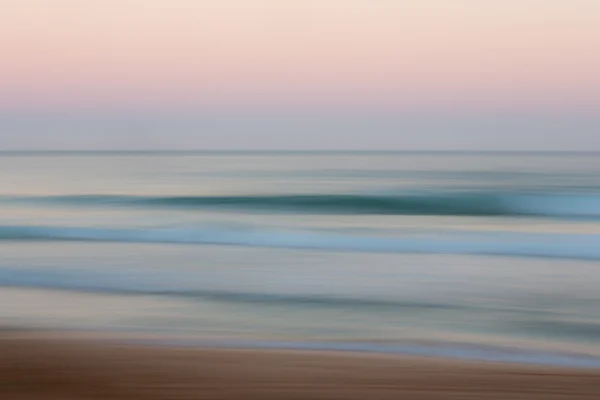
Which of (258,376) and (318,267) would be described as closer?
(258,376)

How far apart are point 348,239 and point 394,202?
5980 millimetres

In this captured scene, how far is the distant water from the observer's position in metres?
4.93

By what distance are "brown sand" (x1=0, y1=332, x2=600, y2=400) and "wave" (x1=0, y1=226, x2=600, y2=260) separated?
5.21 meters

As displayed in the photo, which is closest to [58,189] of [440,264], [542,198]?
[542,198]

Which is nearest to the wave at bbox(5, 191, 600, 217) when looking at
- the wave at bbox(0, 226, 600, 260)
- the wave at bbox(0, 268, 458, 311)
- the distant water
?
the distant water

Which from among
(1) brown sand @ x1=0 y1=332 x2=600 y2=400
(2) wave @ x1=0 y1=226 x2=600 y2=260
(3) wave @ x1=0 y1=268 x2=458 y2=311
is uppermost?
(2) wave @ x1=0 y1=226 x2=600 y2=260

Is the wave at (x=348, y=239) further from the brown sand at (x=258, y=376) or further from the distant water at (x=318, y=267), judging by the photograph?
the brown sand at (x=258, y=376)

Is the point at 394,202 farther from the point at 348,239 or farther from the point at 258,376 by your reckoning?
the point at 258,376

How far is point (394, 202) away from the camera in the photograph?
1662cm

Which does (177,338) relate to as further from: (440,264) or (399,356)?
(440,264)

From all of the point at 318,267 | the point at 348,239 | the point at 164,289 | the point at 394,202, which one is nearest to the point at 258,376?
the point at 164,289

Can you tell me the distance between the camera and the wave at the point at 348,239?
929 cm

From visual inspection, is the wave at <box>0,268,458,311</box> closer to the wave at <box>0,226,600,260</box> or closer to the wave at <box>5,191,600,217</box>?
the wave at <box>0,226,600,260</box>

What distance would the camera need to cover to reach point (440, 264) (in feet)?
26.5
